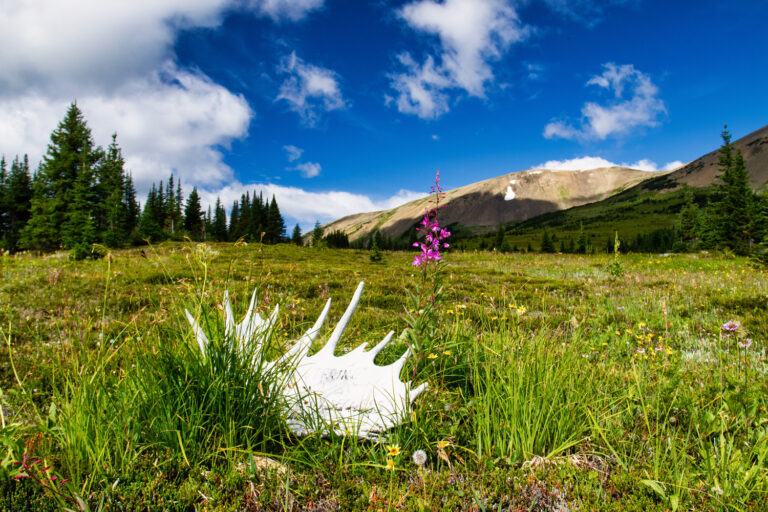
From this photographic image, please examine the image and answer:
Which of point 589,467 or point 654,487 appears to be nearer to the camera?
point 654,487

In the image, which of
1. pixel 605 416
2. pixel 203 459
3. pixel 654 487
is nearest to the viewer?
pixel 654 487

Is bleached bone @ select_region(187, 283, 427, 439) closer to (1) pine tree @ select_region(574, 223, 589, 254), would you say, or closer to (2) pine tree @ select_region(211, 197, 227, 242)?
(1) pine tree @ select_region(574, 223, 589, 254)

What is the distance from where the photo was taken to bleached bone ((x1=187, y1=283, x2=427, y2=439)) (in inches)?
95.5

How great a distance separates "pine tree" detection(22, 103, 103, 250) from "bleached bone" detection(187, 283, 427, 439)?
5950 centimetres

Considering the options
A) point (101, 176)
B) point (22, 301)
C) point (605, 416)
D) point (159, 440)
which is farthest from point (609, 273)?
Answer: point (101, 176)

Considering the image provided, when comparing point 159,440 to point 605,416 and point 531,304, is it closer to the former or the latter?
point 605,416

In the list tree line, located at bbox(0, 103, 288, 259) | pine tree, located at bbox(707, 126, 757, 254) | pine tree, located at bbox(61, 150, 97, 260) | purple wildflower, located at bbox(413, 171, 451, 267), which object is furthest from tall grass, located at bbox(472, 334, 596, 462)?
pine tree, located at bbox(61, 150, 97, 260)

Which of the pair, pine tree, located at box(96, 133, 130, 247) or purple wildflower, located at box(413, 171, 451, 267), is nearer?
purple wildflower, located at box(413, 171, 451, 267)

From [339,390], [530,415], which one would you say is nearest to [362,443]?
[339,390]

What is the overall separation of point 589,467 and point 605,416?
557 mm

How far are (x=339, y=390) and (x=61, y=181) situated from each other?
66730 mm

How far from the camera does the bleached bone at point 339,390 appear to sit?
7.96 feet

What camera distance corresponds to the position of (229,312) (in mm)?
2742

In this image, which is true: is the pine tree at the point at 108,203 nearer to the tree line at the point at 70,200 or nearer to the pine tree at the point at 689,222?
the tree line at the point at 70,200
